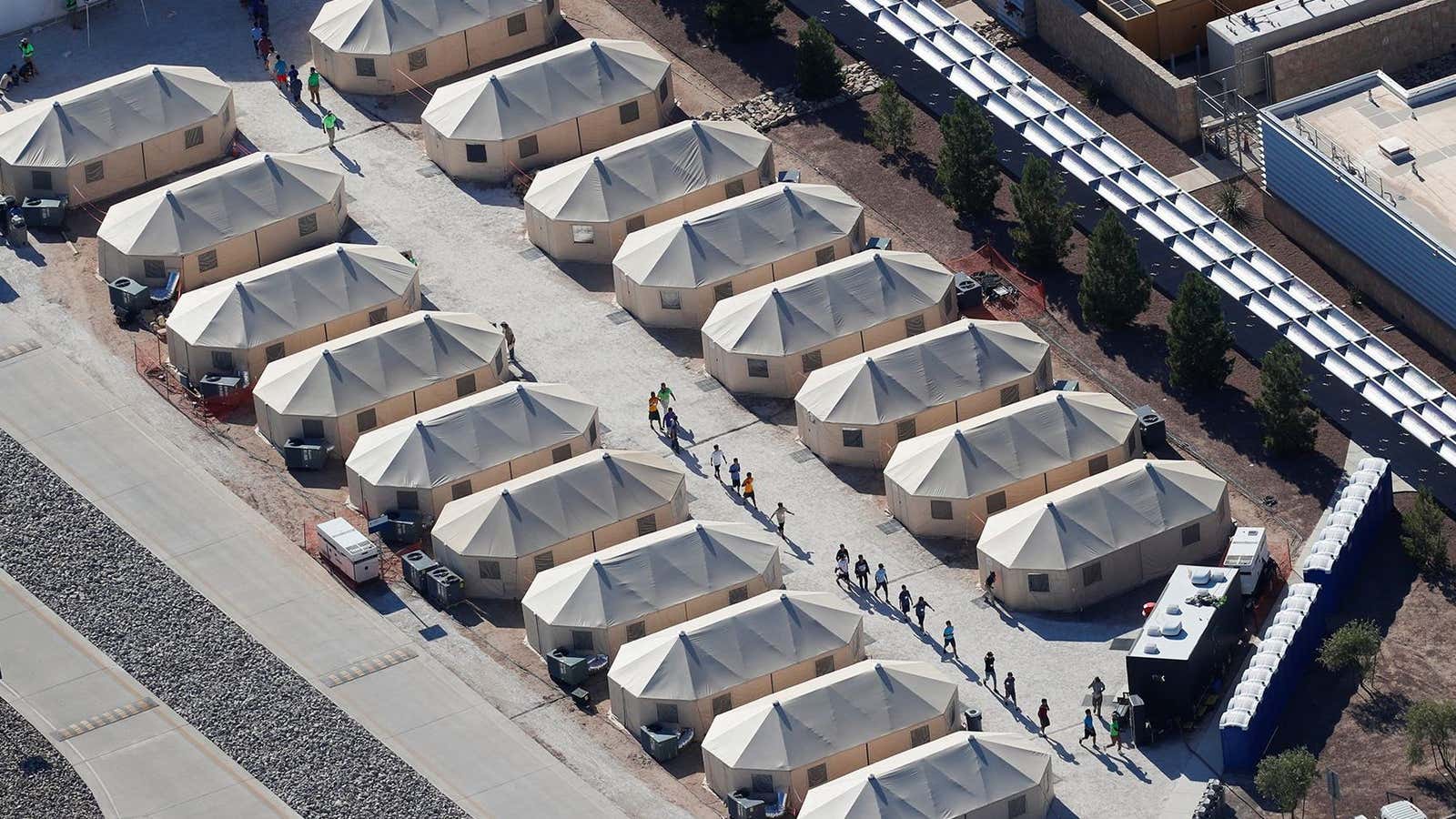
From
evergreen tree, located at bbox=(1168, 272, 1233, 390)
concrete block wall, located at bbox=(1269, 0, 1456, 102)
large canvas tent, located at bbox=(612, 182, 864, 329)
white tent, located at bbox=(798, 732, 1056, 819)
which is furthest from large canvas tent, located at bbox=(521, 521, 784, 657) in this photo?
concrete block wall, located at bbox=(1269, 0, 1456, 102)

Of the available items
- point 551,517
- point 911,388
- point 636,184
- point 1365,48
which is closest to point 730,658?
point 551,517

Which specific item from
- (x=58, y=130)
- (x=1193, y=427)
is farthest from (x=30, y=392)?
(x=1193, y=427)

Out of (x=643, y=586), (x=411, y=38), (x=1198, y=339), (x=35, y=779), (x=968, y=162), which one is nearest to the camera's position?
(x=35, y=779)

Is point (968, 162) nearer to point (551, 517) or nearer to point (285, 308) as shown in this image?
point (551, 517)

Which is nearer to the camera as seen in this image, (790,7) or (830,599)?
(830,599)

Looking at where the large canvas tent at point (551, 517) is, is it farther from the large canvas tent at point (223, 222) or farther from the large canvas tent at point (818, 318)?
the large canvas tent at point (223, 222)

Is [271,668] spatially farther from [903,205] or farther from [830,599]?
[903,205]
